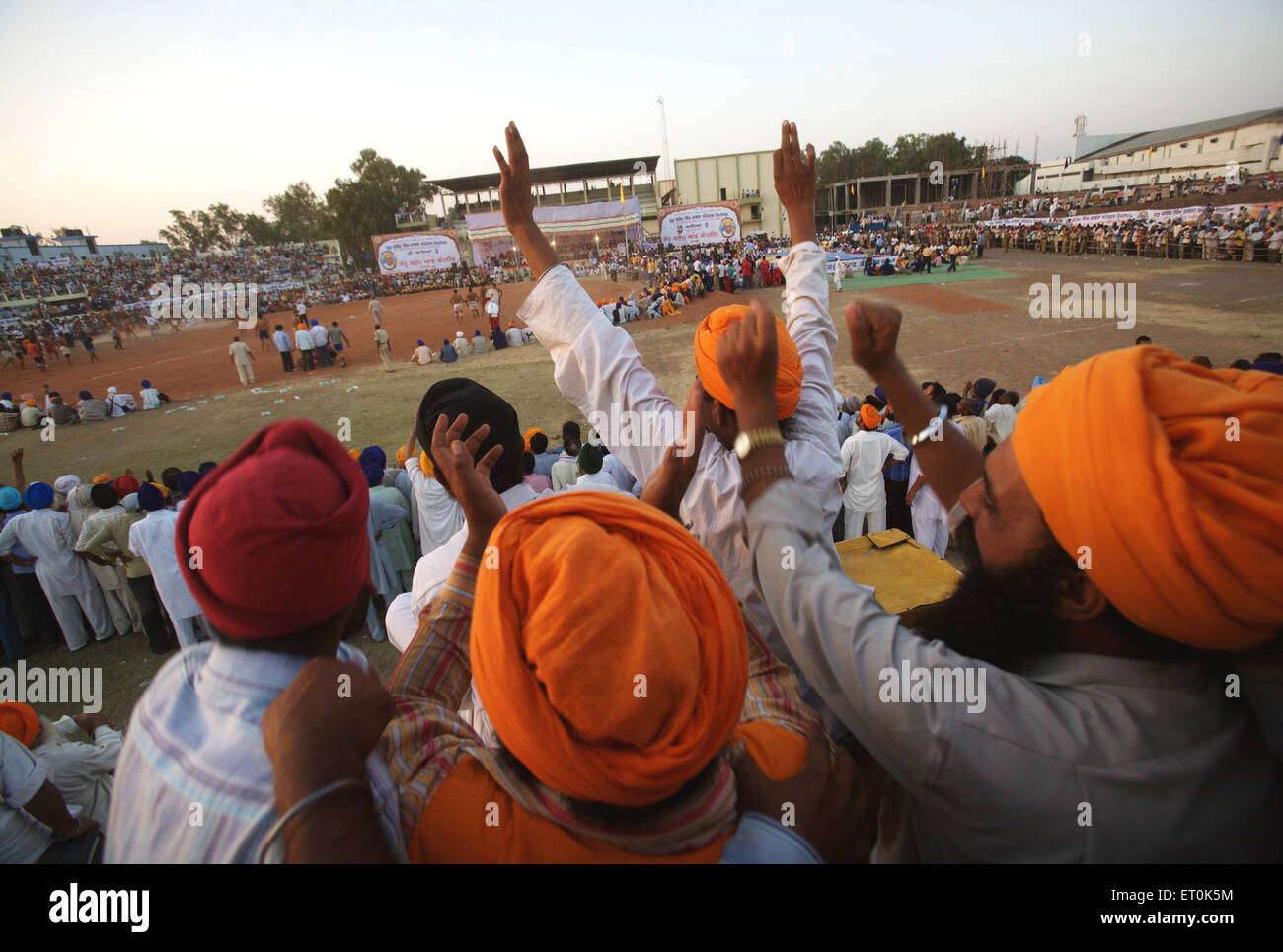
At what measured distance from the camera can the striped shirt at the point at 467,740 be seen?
102 cm

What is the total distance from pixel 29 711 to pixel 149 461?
1082 cm

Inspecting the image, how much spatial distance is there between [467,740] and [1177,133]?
81828mm

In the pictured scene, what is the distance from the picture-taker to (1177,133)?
180 ft

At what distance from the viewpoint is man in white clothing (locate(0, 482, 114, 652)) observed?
17.8 ft

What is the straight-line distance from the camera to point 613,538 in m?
1.02

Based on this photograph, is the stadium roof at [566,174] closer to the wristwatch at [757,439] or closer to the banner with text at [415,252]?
the banner with text at [415,252]

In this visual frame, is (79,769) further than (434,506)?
No

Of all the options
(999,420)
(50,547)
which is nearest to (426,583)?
(999,420)

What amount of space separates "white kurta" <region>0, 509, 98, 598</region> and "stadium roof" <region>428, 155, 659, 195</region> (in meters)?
48.8

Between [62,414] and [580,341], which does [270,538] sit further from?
[62,414]

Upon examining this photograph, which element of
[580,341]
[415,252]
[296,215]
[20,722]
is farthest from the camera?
[296,215]

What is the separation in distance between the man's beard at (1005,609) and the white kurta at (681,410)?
0.70m
